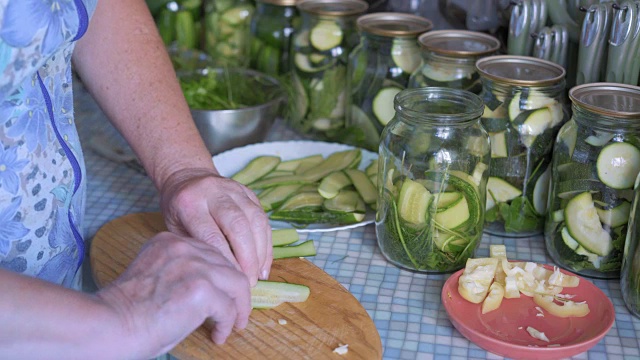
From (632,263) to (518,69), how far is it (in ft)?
1.38

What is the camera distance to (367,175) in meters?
1.63

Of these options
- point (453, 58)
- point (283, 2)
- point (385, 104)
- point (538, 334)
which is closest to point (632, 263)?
point (538, 334)

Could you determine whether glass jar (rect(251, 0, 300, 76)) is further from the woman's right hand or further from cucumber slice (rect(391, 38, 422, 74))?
the woman's right hand

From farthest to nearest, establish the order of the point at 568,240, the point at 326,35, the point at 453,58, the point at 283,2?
1. the point at 283,2
2. the point at 326,35
3. the point at 453,58
4. the point at 568,240

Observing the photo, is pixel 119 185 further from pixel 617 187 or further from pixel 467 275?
pixel 617 187

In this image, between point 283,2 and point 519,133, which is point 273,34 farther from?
point 519,133

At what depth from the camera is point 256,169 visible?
1.69 m

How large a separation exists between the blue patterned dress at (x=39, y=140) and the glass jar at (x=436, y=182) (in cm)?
51

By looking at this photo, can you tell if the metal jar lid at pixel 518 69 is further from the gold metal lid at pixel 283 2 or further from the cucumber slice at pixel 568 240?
the gold metal lid at pixel 283 2

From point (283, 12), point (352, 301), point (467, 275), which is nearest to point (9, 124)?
point (352, 301)

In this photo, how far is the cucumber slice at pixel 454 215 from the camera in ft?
4.25

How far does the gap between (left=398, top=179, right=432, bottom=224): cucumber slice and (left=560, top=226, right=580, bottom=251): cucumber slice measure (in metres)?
0.24

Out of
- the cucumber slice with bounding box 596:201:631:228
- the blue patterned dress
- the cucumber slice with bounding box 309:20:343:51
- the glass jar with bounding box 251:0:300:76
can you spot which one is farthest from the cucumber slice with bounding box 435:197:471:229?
the glass jar with bounding box 251:0:300:76

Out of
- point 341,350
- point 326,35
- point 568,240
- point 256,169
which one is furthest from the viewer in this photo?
point 326,35
